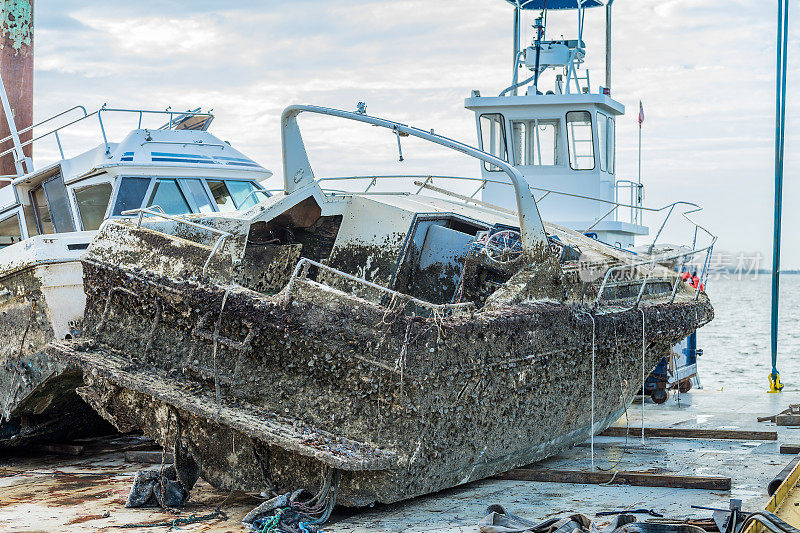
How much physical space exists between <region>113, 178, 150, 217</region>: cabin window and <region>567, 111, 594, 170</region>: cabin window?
289 inches

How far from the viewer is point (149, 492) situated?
6.03 m

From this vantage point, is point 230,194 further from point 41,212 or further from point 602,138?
→ point 602,138

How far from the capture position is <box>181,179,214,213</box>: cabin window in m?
9.35

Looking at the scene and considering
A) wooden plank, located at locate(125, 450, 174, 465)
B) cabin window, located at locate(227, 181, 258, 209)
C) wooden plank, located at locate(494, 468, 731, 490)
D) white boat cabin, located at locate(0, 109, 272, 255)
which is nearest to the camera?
wooden plank, located at locate(494, 468, 731, 490)

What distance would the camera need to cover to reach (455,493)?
6.27 metres

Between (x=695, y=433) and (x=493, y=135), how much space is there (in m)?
7.07

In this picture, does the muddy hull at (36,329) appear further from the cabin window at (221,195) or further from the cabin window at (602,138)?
the cabin window at (602,138)

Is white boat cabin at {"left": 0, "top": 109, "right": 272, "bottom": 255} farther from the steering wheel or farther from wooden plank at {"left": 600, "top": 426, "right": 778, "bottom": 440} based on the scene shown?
wooden plank at {"left": 600, "top": 426, "right": 778, "bottom": 440}

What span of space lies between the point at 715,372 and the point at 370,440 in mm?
23558

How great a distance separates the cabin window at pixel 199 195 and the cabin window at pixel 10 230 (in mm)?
1941

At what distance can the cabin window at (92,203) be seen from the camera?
29.8 ft

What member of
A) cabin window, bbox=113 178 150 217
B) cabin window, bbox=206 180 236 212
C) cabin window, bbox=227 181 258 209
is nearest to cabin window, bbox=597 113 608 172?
cabin window, bbox=227 181 258 209

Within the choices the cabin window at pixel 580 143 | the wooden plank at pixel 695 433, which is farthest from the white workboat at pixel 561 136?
the wooden plank at pixel 695 433

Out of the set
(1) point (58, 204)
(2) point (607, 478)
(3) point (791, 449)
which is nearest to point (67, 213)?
(1) point (58, 204)
